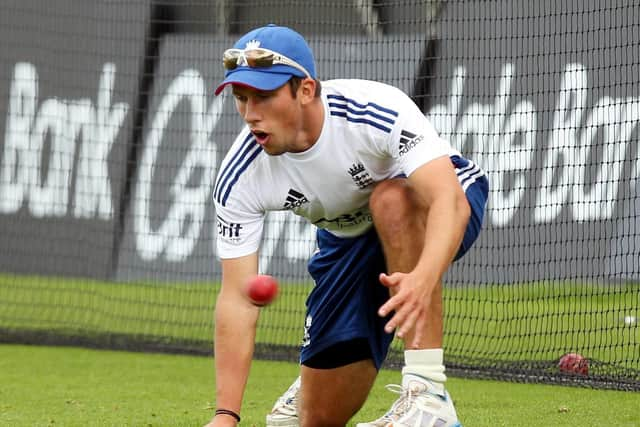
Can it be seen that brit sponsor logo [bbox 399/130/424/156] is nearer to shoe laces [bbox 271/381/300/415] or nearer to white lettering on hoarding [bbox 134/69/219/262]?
shoe laces [bbox 271/381/300/415]

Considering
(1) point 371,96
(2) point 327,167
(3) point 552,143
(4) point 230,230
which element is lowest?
(4) point 230,230

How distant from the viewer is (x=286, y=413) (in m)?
5.36

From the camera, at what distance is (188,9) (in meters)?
12.4

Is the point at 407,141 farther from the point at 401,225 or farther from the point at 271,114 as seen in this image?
the point at 271,114

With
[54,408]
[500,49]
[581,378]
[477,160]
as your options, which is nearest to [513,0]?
[500,49]

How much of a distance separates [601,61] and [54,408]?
421 centimetres

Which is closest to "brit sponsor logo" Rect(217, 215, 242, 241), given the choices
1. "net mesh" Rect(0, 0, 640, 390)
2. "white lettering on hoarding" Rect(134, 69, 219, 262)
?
"net mesh" Rect(0, 0, 640, 390)

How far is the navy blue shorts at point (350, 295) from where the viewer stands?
4.88m

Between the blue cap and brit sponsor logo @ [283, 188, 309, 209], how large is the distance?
0.46 metres

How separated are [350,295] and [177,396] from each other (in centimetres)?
195

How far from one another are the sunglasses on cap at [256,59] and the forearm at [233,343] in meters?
0.81

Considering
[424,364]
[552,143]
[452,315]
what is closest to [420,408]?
[424,364]

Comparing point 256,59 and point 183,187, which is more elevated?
point 256,59

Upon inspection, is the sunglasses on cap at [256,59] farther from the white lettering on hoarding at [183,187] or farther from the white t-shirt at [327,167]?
the white lettering on hoarding at [183,187]
